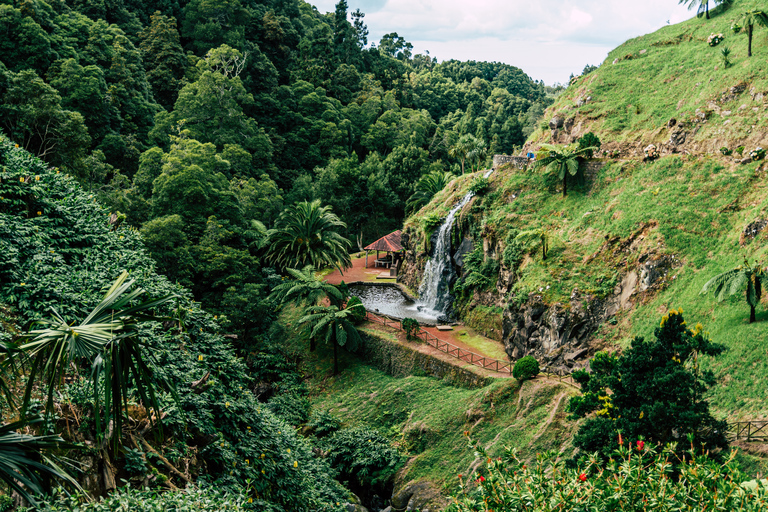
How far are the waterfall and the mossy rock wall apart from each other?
14.6ft

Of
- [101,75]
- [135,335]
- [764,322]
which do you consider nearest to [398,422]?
[764,322]

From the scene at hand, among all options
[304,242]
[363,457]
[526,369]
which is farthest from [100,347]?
[304,242]

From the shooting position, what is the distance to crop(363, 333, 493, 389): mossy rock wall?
65.1 ft

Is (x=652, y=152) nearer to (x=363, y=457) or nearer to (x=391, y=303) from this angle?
(x=391, y=303)

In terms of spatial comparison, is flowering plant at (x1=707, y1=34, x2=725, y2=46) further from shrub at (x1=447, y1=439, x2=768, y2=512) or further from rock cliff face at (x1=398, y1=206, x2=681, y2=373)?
shrub at (x1=447, y1=439, x2=768, y2=512)

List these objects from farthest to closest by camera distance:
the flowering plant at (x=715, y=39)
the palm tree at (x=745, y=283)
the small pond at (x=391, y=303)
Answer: the flowering plant at (x=715, y=39), the small pond at (x=391, y=303), the palm tree at (x=745, y=283)

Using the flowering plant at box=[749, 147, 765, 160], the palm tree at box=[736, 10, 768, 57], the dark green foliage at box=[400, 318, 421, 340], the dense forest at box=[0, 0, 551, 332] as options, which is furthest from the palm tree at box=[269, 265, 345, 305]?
the palm tree at box=[736, 10, 768, 57]

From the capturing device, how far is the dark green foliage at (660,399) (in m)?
9.81

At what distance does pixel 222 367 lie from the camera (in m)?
12.0

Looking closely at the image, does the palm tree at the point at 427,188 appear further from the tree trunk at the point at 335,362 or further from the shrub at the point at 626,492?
the shrub at the point at 626,492

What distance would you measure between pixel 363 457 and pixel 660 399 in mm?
11175

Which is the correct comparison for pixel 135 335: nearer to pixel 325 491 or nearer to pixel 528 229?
pixel 325 491

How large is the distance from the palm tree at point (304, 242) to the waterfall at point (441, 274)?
589cm

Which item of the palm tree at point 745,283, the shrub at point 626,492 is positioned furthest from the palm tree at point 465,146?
the shrub at point 626,492
